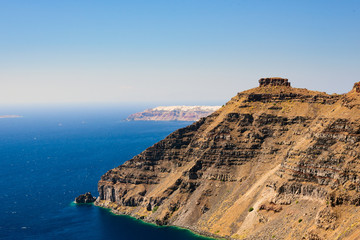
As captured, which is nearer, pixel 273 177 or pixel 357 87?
pixel 273 177

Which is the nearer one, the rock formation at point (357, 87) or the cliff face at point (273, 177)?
the cliff face at point (273, 177)

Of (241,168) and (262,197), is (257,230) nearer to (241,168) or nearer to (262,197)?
(262,197)

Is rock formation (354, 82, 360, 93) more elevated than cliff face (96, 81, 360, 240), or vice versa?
rock formation (354, 82, 360, 93)

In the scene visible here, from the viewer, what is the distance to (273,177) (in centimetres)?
15912

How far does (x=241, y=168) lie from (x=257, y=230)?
43.3 m

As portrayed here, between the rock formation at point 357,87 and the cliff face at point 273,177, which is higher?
the rock formation at point 357,87

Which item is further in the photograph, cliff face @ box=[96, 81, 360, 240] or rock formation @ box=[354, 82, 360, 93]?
rock formation @ box=[354, 82, 360, 93]

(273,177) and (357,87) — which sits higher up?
(357,87)

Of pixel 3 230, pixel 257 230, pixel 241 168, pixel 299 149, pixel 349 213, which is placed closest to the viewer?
pixel 349 213

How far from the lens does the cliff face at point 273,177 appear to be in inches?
5113

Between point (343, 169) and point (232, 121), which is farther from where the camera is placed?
point (232, 121)

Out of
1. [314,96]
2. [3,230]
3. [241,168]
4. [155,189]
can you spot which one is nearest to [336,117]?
[314,96]

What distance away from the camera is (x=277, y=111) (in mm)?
193000

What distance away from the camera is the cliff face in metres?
130
